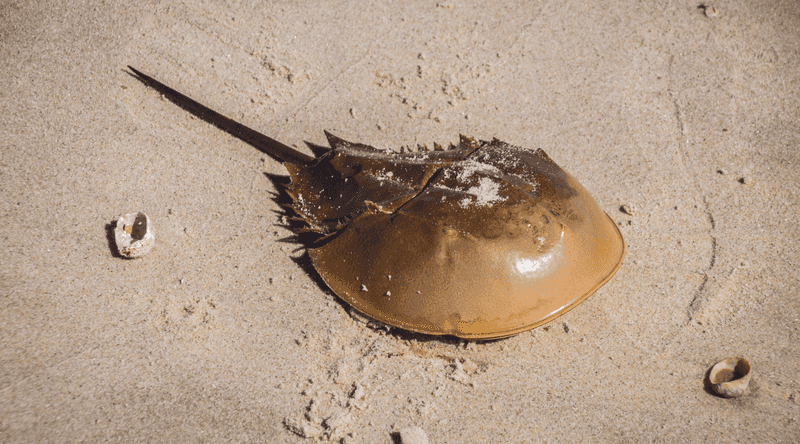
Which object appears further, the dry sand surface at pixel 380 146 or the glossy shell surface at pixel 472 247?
the dry sand surface at pixel 380 146

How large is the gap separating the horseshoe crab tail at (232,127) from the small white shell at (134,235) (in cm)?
67

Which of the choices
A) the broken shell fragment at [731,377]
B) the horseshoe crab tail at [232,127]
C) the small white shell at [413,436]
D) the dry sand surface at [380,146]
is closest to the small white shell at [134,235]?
the dry sand surface at [380,146]

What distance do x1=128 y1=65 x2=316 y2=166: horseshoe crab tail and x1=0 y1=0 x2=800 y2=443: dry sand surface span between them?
0.06 meters

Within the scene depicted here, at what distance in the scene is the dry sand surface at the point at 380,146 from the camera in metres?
1.70

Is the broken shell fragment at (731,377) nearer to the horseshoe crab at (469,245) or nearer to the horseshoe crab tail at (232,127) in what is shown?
the horseshoe crab at (469,245)

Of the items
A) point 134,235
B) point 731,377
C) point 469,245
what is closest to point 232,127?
point 134,235

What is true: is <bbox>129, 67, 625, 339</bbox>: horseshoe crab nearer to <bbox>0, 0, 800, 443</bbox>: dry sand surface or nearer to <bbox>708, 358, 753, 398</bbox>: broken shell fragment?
<bbox>0, 0, 800, 443</bbox>: dry sand surface

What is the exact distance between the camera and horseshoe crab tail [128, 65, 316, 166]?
231 centimetres

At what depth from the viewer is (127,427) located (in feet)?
5.32

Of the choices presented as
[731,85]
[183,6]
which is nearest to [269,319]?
[183,6]

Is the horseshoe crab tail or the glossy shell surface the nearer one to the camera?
the glossy shell surface

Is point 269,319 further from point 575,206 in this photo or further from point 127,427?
point 575,206

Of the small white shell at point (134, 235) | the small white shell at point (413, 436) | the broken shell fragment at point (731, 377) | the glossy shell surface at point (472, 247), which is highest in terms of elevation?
the small white shell at point (134, 235)

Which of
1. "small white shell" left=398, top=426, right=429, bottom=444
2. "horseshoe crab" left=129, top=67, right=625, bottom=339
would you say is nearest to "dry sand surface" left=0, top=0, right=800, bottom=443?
"small white shell" left=398, top=426, right=429, bottom=444
